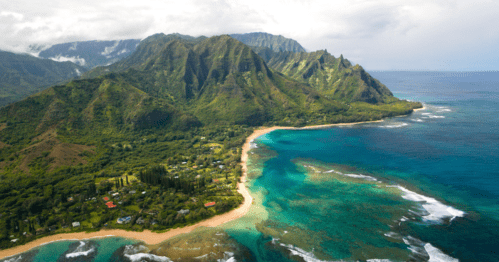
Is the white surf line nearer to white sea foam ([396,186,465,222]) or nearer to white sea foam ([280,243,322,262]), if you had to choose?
white sea foam ([396,186,465,222])

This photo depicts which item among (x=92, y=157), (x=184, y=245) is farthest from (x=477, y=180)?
(x=92, y=157)

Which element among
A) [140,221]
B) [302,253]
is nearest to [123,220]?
[140,221]

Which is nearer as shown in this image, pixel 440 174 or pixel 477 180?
pixel 477 180

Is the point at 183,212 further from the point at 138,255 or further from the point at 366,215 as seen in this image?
the point at 366,215

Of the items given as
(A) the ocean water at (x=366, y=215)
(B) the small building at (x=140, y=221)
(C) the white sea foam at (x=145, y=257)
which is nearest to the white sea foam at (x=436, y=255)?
(A) the ocean water at (x=366, y=215)

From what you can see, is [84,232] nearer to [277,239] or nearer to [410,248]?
[277,239]
